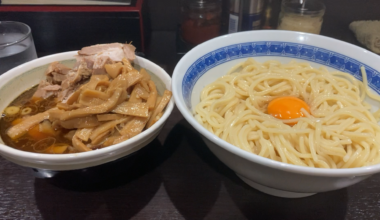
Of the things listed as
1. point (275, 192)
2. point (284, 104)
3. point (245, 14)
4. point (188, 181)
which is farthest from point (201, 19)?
point (275, 192)

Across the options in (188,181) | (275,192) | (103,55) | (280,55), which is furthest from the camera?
(280,55)

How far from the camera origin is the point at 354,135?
1181 mm

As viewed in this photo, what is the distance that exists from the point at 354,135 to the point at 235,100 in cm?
56

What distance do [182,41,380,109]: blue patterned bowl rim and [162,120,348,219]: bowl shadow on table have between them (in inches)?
18.1

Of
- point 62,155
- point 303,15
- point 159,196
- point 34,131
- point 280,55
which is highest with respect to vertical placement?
point 303,15

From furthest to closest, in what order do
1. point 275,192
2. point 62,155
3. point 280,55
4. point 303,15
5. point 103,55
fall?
point 303,15 → point 280,55 → point 103,55 → point 275,192 → point 62,155

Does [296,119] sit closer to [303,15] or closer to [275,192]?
[275,192]

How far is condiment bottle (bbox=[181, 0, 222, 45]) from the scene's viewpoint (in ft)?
6.79

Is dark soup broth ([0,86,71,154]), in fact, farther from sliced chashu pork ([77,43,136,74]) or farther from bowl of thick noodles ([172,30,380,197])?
bowl of thick noodles ([172,30,380,197])

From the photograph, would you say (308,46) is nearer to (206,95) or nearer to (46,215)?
(206,95)

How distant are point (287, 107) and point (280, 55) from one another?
40 centimetres

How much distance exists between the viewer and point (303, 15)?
2012mm

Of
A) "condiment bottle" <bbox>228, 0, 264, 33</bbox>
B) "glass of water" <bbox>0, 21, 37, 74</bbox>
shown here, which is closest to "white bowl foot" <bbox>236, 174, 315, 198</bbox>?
"condiment bottle" <bbox>228, 0, 264, 33</bbox>

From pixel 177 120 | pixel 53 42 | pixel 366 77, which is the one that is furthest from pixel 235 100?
pixel 53 42
